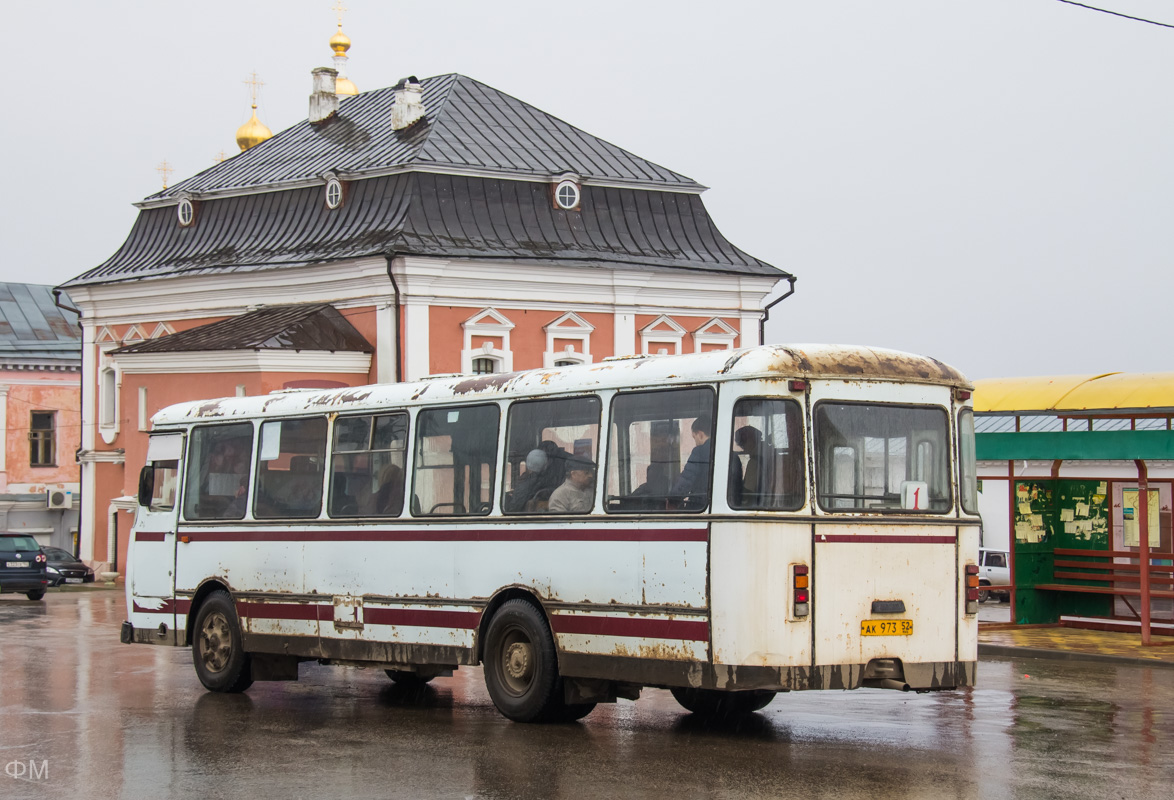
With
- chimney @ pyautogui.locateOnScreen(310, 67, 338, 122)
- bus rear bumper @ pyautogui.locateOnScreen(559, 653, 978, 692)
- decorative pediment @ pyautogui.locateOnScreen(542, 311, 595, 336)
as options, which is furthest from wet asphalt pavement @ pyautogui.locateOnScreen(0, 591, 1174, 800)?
chimney @ pyautogui.locateOnScreen(310, 67, 338, 122)

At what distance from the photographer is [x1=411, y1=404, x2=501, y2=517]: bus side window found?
1337 centimetres

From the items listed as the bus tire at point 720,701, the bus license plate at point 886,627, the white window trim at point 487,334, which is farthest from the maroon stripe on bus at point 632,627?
the white window trim at point 487,334

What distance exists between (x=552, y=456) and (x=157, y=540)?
5.55m

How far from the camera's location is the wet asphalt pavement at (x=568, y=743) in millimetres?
10016

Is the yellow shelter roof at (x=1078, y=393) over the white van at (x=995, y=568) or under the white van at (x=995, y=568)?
over

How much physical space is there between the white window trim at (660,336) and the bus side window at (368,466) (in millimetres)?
25194

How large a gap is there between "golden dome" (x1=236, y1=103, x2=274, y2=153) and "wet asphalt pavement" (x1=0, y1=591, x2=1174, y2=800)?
155 ft

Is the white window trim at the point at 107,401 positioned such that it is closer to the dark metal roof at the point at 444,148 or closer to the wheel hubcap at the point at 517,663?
the dark metal roof at the point at 444,148

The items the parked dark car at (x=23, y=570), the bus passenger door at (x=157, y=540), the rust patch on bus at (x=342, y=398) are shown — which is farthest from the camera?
the parked dark car at (x=23, y=570)

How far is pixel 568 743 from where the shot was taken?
1176 cm

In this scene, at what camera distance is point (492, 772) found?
34.3 ft

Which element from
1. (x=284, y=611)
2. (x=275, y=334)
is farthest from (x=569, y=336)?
(x=284, y=611)

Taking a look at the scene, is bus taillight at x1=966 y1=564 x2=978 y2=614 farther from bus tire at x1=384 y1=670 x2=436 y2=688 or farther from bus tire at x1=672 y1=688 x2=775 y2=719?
bus tire at x1=384 y1=670 x2=436 y2=688

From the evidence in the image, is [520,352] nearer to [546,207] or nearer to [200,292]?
[546,207]
